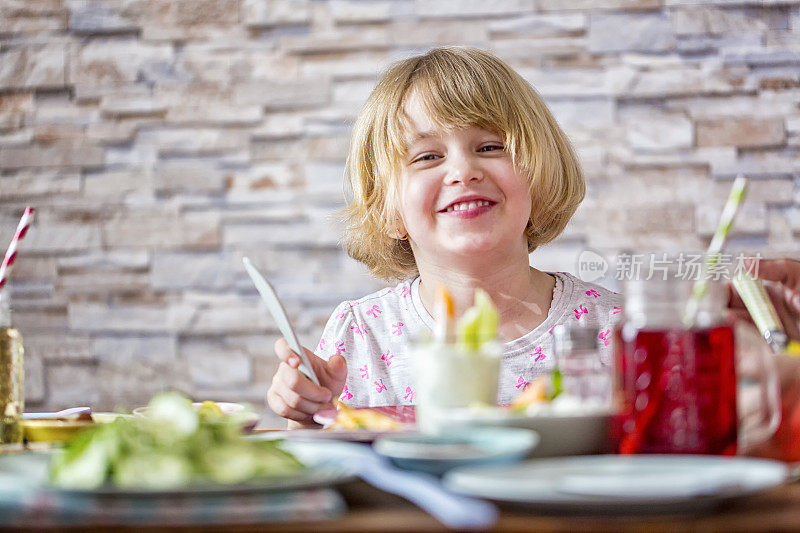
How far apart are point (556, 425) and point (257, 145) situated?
194 centimetres

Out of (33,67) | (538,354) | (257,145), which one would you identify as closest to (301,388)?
(538,354)

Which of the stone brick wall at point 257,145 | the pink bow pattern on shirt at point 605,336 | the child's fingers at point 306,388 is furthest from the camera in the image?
the stone brick wall at point 257,145

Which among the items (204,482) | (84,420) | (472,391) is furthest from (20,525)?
(84,420)

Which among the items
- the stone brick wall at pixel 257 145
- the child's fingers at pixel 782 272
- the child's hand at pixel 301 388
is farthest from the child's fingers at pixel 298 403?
the stone brick wall at pixel 257 145

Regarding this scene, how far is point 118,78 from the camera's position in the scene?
2518 mm

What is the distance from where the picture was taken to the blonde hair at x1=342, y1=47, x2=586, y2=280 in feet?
5.03

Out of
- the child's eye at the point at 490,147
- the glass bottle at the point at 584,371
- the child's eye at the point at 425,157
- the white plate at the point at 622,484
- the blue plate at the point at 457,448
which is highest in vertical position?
the child's eye at the point at 490,147

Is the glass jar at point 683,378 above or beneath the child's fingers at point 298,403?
above

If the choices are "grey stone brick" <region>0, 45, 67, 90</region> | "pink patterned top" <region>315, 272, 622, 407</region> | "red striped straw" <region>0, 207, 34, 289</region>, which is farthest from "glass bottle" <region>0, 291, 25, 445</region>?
"grey stone brick" <region>0, 45, 67, 90</region>

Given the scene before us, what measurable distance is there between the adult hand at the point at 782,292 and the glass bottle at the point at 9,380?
0.91 metres

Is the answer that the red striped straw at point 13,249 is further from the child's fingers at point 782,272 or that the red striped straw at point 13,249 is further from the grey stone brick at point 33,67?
the grey stone brick at point 33,67

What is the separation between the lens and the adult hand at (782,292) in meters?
1.29

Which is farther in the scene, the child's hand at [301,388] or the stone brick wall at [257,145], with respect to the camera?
the stone brick wall at [257,145]

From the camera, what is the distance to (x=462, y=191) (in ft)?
4.90
